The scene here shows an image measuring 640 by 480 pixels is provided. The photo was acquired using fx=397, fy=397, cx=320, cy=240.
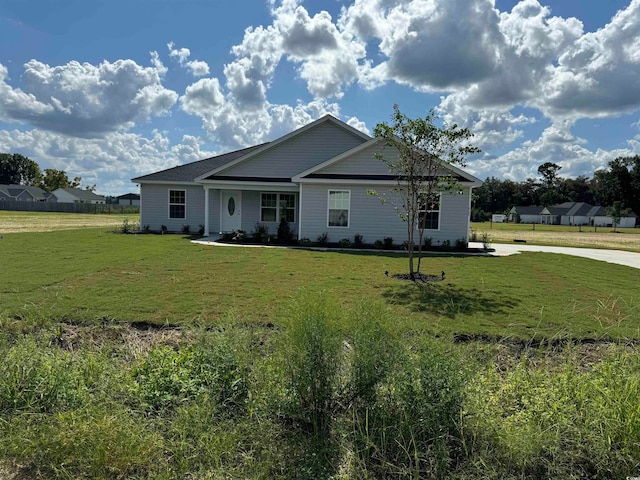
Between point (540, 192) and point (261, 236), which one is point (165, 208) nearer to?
point (261, 236)

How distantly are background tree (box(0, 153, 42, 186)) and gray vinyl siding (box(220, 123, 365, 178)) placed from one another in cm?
10787

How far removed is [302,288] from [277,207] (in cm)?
1529

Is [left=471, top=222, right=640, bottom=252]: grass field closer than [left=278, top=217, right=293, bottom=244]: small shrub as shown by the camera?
No

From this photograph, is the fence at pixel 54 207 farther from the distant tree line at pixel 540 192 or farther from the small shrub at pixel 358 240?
the distant tree line at pixel 540 192

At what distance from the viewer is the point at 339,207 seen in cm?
1662

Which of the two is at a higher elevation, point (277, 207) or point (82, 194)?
point (82, 194)

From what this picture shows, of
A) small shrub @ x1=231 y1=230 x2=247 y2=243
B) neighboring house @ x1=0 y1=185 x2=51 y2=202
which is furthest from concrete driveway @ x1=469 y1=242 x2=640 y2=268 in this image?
neighboring house @ x1=0 y1=185 x2=51 y2=202

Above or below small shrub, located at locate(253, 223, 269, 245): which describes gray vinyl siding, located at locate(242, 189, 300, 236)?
above

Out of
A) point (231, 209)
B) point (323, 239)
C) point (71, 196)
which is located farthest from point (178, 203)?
point (71, 196)

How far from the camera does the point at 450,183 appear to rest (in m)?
9.52

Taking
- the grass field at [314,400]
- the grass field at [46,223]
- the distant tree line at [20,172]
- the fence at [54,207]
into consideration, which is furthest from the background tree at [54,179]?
the grass field at [314,400]

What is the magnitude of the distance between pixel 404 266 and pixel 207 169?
1462 cm

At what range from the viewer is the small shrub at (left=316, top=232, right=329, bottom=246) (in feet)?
53.9

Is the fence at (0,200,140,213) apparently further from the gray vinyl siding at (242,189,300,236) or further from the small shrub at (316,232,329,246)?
the small shrub at (316,232,329,246)
